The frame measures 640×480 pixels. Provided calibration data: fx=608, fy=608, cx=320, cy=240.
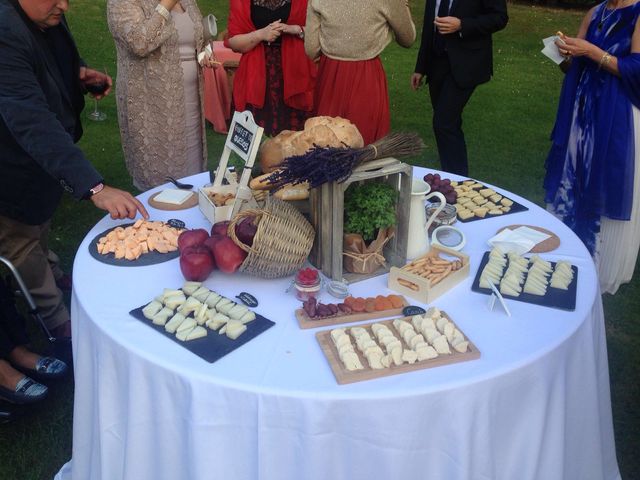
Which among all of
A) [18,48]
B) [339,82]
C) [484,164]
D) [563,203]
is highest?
[18,48]

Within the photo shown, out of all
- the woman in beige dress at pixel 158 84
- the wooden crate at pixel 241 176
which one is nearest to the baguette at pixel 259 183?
the wooden crate at pixel 241 176

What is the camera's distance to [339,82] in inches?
156

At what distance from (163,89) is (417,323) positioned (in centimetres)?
247

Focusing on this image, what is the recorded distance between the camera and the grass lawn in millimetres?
2873

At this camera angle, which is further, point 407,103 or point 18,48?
point 407,103

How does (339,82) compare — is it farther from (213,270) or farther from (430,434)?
(430,434)

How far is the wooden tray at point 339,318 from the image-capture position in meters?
1.80

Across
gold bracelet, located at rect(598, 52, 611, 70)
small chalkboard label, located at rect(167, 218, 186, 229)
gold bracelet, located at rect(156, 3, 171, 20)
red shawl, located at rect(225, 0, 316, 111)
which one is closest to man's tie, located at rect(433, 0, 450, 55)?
red shawl, located at rect(225, 0, 316, 111)

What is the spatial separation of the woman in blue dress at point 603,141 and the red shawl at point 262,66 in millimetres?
1635

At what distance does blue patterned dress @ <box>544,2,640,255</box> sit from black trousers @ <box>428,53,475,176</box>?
1028 mm

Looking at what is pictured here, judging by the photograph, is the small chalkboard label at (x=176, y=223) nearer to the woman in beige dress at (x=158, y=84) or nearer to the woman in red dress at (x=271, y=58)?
the woman in beige dress at (x=158, y=84)

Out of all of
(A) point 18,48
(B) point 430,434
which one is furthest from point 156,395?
(A) point 18,48

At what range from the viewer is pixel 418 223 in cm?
219

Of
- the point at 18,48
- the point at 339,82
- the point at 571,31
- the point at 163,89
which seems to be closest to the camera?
the point at 18,48
